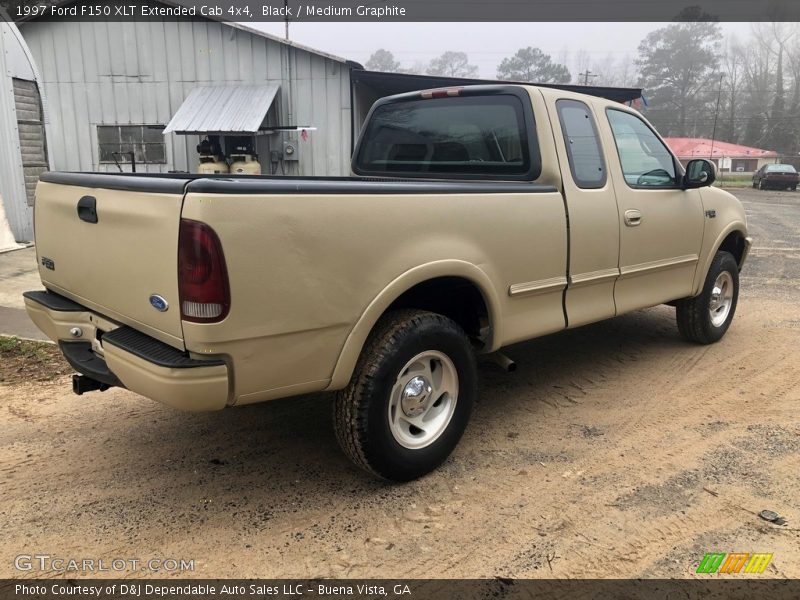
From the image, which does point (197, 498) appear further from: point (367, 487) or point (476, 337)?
point (476, 337)

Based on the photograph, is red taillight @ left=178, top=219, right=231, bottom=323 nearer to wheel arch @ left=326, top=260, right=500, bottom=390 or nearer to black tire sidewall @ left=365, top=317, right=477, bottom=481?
wheel arch @ left=326, top=260, right=500, bottom=390

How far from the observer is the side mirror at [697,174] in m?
4.82

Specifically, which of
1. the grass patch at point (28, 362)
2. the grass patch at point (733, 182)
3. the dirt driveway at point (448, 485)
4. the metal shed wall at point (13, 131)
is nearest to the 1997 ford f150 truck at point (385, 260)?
the dirt driveway at point (448, 485)

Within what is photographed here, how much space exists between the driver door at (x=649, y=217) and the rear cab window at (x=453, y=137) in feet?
2.57

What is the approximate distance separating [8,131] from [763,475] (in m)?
10.5

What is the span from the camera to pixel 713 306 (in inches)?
223

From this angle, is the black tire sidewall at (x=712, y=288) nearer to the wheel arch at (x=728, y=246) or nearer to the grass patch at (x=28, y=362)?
the wheel arch at (x=728, y=246)

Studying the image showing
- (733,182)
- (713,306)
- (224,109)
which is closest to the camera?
(713,306)

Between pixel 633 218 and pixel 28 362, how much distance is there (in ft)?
15.4

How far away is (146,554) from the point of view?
2.64 meters

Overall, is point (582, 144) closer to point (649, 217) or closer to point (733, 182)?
point (649, 217)

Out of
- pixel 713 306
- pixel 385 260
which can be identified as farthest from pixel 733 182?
pixel 385 260

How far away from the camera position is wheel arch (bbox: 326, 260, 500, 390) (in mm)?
2811

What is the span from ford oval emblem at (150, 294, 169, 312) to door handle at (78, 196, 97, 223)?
2.02 feet
